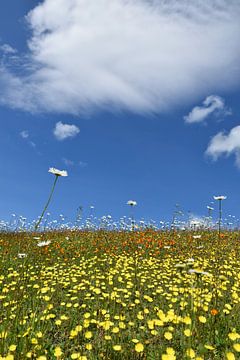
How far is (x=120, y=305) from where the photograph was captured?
6.95m

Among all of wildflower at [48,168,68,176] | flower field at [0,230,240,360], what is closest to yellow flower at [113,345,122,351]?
flower field at [0,230,240,360]

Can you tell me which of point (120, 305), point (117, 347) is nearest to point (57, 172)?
point (117, 347)

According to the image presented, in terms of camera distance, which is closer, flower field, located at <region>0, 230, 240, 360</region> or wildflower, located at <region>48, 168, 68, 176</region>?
wildflower, located at <region>48, 168, 68, 176</region>

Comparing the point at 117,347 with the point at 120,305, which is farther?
the point at 120,305

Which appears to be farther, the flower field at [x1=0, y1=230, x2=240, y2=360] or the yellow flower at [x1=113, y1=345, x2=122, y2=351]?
the flower field at [x1=0, y1=230, x2=240, y2=360]

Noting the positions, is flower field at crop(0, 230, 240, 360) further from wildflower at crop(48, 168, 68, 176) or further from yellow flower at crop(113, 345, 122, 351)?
wildflower at crop(48, 168, 68, 176)

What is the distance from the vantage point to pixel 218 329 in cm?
600

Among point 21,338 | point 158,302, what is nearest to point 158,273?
point 158,302

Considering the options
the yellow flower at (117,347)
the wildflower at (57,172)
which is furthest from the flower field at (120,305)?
the wildflower at (57,172)

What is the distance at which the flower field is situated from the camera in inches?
199

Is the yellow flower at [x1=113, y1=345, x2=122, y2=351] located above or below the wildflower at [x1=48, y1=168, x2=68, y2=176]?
below

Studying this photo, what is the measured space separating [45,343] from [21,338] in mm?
630

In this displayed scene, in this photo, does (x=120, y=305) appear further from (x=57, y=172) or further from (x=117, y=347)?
(x=57, y=172)

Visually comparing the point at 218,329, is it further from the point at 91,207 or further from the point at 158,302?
the point at 91,207
